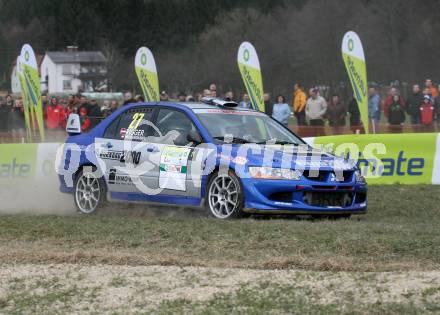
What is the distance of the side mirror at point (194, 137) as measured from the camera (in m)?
11.8

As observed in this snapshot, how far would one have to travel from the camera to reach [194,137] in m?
11.8

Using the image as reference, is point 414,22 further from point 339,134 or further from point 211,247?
point 211,247

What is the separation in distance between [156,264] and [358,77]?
13.1 m

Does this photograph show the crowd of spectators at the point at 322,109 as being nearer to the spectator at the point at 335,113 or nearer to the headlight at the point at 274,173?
the spectator at the point at 335,113

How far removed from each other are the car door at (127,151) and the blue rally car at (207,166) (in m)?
0.01

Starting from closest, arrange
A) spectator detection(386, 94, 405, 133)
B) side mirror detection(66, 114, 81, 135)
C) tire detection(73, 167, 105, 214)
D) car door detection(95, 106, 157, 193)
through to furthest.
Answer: car door detection(95, 106, 157, 193), tire detection(73, 167, 105, 214), side mirror detection(66, 114, 81, 135), spectator detection(386, 94, 405, 133)

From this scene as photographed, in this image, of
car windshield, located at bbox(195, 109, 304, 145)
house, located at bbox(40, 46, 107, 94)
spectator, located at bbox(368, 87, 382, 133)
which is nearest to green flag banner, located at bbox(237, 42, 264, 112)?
spectator, located at bbox(368, 87, 382, 133)

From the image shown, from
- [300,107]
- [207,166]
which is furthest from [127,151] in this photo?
[300,107]

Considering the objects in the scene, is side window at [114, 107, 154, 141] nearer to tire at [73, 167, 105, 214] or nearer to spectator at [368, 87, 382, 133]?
tire at [73, 167, 105, 214]

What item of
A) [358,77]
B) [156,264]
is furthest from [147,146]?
[358,77]

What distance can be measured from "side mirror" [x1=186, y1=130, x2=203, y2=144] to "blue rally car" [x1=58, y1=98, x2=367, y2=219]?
0.01 m

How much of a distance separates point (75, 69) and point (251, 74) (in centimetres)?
6695

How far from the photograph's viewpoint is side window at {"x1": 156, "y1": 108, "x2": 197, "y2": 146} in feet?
39.5

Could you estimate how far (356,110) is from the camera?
78.4ft
